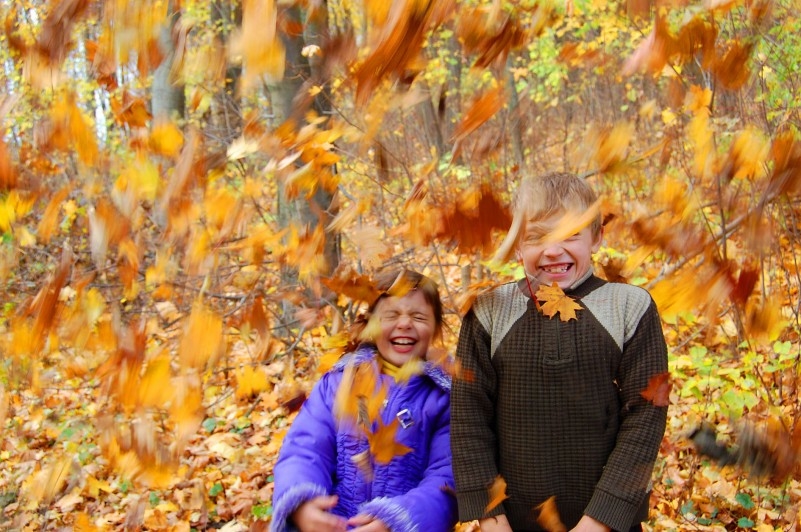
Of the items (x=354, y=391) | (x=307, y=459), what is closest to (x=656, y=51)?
(x=354, y=391)

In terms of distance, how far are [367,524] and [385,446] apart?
233 mm

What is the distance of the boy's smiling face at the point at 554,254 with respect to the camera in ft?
6.12

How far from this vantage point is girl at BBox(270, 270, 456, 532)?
1951 millimetres

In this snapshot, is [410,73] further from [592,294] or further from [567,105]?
[567,105]

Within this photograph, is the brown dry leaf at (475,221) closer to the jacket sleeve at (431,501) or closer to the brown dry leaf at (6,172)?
the jacket sleeve at (431,501)

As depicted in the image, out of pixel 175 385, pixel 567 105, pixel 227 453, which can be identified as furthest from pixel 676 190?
pixel 567 105

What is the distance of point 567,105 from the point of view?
11.7 metres

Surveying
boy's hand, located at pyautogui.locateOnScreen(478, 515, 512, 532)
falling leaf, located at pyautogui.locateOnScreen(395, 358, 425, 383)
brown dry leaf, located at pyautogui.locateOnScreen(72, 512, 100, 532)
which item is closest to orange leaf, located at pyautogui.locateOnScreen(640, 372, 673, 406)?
boy's hand, located at pyautogui.locateOnScreen(478, 515, 512, 532)

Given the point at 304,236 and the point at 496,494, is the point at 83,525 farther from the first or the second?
the point at 496,494

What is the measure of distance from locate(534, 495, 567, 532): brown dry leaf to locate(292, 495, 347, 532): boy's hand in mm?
558

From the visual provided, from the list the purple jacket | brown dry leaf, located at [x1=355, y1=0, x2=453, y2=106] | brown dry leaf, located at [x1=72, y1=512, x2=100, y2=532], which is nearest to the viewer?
brown dry leaf, located at [x1=355, y1=0, x2=453, y2=106]

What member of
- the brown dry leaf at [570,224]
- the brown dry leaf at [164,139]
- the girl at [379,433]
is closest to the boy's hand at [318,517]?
the girl at [379,433]

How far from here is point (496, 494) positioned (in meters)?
1.88

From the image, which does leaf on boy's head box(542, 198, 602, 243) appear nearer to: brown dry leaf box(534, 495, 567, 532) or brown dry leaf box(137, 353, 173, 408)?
brown dry leaf box(534, 495, 567, 532)
